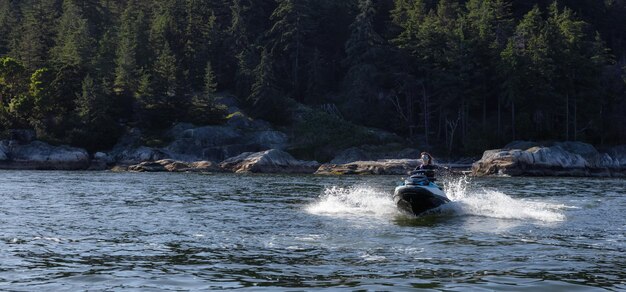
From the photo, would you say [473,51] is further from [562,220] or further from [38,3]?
[38,3]

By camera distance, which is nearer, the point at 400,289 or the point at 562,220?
the point at 400,289

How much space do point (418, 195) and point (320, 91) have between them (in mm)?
73044

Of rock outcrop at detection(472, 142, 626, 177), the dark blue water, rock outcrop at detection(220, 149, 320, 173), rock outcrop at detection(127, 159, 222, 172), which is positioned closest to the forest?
rock outcrop at detection(472, 142, 626, 177)

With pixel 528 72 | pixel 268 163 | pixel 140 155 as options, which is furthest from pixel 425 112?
pixel 140 155

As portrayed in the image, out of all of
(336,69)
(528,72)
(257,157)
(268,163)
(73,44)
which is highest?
(73,44)

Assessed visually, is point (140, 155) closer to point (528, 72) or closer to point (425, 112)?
point (425, 112)

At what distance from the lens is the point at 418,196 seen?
82.6 ft

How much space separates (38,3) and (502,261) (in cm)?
11528

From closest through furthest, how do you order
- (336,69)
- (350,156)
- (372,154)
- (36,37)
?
(350,156) < (372,154) < (36,37) < (336,69)

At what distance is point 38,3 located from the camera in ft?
378

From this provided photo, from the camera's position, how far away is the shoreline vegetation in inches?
2874

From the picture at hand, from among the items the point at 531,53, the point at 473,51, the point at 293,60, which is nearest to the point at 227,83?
the point at 293,60

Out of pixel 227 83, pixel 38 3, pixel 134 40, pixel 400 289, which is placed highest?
pixel 38 3

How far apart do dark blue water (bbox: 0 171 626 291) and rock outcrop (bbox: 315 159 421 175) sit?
110ft
